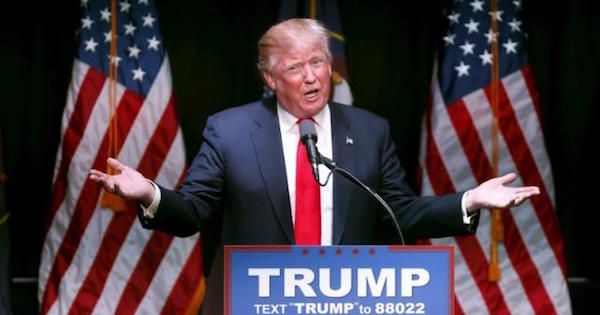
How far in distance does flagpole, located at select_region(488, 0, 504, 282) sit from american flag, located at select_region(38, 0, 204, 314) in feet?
3.91

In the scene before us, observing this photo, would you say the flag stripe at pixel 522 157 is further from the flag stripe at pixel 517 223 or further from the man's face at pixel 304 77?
the man's face at pixel 304 77

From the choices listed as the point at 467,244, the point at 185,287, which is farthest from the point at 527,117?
the point at 185,287

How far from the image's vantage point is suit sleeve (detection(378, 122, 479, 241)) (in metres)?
2.58

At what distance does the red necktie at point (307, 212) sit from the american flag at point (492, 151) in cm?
164

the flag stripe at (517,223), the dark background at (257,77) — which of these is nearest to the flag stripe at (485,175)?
the flag stripe at (517,223)

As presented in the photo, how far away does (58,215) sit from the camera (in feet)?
13.9

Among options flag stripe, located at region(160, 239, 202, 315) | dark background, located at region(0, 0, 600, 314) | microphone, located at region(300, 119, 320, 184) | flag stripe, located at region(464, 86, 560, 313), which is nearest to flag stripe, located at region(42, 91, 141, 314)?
flag stripe, located at region(160, 239, 202, 315)

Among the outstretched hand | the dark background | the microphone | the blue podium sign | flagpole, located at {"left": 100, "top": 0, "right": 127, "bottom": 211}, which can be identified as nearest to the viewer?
the blue podium sign

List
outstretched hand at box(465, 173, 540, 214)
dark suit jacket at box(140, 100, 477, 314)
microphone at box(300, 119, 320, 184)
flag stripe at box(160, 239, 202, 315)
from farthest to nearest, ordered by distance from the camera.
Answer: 1. flag stripe at box(160, 239, 202, 315)
2. dark suit jacket at box(140, 100, 477, 314)
3. outstretched hand at box(465, 173, 540, 214)
4. microphone at box(300, 119, 320, 184)

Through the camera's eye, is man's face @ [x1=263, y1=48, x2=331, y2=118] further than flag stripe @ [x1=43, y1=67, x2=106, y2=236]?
No

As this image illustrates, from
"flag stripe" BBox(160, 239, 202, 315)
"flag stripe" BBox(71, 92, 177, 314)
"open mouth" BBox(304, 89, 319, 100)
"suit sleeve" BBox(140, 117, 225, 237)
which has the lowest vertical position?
"flag stripe" BBox(160, 239, 202, 315)

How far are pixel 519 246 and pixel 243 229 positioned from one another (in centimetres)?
189

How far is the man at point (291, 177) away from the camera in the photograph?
2.68 meters

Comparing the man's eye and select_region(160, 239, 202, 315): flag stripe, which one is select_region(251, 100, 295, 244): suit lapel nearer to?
the man's eye
